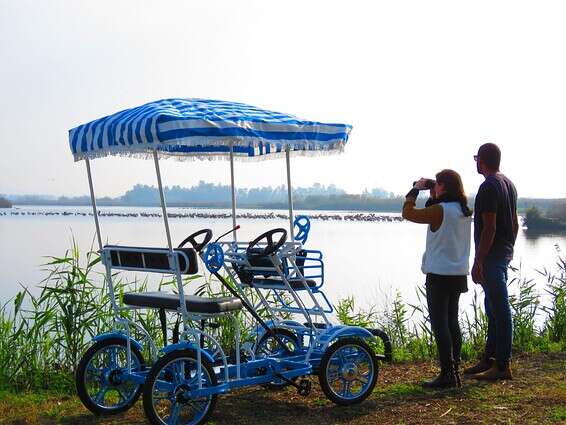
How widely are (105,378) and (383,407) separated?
6.32 feet

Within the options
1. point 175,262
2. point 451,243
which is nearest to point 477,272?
point 451,243

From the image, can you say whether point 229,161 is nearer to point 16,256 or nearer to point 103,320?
point 103,320

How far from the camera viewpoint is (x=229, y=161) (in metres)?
6.54

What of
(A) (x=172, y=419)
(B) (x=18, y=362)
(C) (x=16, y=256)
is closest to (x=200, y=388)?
(A) (x=172, y=419)

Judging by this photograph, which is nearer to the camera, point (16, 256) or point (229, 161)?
point (229, 161)

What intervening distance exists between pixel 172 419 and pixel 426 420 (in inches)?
65.2

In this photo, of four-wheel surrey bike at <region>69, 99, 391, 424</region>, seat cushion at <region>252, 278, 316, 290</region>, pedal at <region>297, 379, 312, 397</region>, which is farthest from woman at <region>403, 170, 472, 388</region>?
pedal at <region>297, 379, 312, 397</region>

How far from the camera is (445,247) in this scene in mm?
5508

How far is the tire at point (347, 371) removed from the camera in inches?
209

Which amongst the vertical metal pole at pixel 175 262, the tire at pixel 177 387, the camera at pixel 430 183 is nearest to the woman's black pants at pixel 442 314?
the camera at pixel 430 183

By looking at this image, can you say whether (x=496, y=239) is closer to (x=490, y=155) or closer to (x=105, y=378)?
(x=490, y=155)

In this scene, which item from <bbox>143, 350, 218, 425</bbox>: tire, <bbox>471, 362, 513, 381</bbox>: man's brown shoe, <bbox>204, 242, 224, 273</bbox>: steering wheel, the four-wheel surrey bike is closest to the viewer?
<bbox>143, 350, 218, 425</bbox>: tire

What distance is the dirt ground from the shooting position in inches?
197

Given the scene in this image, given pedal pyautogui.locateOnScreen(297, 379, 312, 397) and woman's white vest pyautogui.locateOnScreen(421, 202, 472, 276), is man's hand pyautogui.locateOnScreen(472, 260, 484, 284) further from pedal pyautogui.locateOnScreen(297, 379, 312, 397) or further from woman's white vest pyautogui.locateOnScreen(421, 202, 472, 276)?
pedal pyautogui.locateOnScreen(297, 379, 312, 397)
